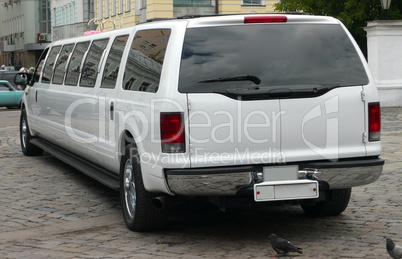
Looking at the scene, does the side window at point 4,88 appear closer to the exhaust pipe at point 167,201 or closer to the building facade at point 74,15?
the building facade at point 74,15

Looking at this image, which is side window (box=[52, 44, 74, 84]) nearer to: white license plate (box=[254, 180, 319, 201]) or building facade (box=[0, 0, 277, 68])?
building facade (box=[0, 0, 277, 68])

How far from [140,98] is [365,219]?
2402 millimetres

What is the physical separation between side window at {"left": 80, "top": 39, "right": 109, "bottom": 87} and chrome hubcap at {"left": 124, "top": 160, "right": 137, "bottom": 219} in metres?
1.68

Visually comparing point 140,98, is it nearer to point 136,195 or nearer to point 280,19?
point 136,195

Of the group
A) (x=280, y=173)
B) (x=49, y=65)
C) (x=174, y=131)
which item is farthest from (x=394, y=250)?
(x=49, y=65)

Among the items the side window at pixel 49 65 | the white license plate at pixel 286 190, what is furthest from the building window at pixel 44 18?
the white license plate at pixel 286 190

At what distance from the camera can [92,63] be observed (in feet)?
31.4

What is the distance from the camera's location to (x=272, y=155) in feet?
22.6

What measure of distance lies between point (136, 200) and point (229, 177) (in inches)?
42.0

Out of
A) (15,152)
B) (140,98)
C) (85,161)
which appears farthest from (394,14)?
(140,98)

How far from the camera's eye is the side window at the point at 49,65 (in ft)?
40.0

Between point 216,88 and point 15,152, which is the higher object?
point 216,88

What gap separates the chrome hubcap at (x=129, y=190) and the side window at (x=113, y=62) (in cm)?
99

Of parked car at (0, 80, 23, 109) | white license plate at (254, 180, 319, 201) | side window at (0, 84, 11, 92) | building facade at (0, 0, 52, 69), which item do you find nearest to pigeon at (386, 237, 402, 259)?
white license plate at (254, 180, 319, 201)
